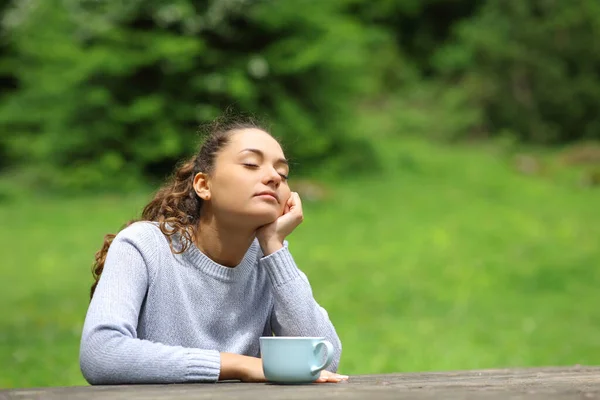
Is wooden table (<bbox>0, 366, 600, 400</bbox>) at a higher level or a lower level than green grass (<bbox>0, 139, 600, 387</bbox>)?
lower

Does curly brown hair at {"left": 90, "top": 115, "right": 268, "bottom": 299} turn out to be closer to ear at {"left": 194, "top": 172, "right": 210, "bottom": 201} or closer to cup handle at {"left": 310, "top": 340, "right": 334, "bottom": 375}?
ear at {"left": 194, "top": 172, "right": 210, "bottom": 201}

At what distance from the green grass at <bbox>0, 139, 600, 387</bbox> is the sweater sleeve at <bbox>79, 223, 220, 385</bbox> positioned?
3688 mm

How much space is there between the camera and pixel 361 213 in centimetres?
1351

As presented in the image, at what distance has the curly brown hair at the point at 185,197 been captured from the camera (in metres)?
2.91

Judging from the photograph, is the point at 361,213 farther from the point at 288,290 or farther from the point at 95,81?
the point at 288,290

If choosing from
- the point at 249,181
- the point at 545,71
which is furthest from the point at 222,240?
the point at 545,71

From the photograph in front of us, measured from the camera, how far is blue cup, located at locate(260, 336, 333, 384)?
2.33 metres

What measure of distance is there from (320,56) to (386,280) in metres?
5.82

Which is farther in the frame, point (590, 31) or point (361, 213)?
point (590, 31)

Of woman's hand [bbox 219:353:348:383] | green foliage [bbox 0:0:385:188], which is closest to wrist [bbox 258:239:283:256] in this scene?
woman's hand [bbox 219:353:348:383]

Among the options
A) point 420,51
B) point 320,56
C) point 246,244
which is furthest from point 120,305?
point 420,51

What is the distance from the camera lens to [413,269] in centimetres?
1086

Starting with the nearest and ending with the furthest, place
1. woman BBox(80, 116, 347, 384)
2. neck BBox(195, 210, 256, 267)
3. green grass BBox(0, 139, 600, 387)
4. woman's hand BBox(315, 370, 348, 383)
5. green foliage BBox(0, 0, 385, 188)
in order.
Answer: woman's hand BBox(315, 370, 348, 383)
woman BBox(80, 116, 347, 384)
neck BBox(195, 210, 256, 267)
green grass BBox(0, 139, 600, 387)
green foliage BBox(0, 0, 385, 188)

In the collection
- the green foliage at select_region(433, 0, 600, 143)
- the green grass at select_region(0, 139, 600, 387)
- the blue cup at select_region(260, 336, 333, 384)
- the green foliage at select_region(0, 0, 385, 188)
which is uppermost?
the green foliage at select_region(433, 0, 600, 143)
